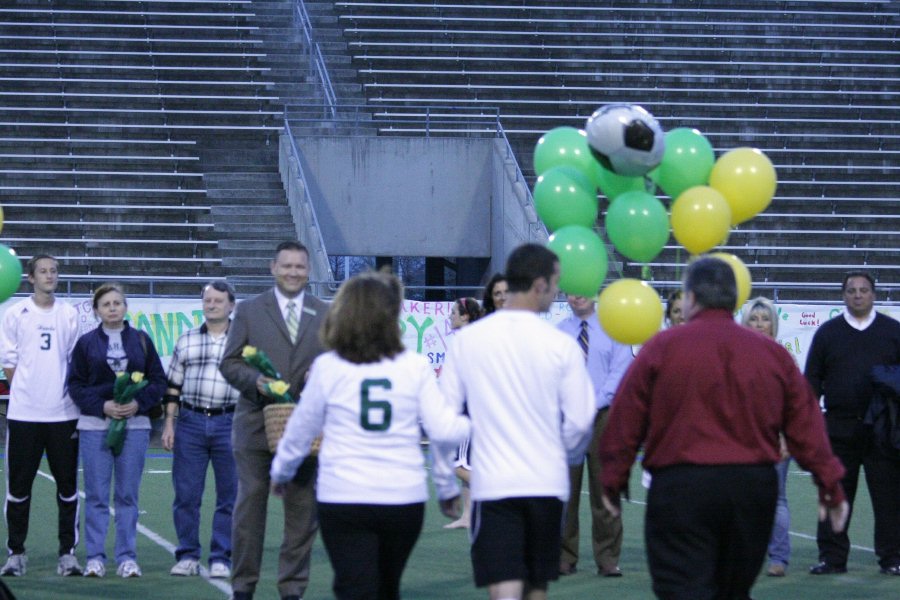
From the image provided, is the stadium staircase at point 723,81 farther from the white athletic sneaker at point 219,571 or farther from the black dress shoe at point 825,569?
the white athletic sneaker at point 219,571

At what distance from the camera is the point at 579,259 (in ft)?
21.5

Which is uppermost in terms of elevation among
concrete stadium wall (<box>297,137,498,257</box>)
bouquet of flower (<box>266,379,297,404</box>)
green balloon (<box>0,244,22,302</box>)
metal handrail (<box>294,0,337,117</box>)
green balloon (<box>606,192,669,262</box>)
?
metal handrail (<box>294,0,337,117</box>)

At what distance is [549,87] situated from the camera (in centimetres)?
2408

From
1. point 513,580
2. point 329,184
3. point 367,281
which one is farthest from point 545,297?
point 329,184

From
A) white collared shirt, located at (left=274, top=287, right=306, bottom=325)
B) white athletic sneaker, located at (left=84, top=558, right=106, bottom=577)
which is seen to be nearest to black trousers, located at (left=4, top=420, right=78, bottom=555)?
white athletic sneaker, located at (left=84, top=558, right=106, bottom=577)

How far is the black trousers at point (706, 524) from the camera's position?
5074 mm

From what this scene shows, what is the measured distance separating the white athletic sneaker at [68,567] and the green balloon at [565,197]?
3.68 meters

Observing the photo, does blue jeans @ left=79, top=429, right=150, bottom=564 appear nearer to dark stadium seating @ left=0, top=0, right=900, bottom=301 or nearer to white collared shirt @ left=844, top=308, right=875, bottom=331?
white collared shirt @ left=844, top=308, right=875, bottom=331

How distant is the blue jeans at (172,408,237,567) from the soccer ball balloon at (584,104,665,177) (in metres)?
3.18

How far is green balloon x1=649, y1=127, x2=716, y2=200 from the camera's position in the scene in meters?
6.80

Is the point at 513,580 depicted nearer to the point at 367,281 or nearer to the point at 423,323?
the point at 367,281

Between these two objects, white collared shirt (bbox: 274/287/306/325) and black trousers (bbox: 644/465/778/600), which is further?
white collared shirt (bbox: 274/287/306/325)

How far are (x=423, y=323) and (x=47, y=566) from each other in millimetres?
8925

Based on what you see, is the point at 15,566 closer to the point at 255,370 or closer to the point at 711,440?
the point at 255,370
